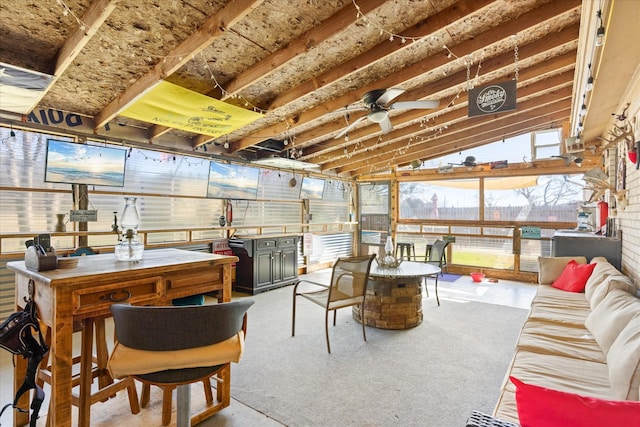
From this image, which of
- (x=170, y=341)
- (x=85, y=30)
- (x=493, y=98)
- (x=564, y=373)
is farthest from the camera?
(x=493, y=98)

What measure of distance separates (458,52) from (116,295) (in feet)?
11.7

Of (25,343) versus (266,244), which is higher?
(266,244)

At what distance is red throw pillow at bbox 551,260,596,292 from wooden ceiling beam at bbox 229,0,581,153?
2.65 metres

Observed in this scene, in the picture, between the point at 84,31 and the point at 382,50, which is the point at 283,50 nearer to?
the point at 382,50

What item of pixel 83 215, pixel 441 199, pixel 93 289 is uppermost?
pixel 441 199

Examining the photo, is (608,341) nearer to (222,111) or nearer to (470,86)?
(470,86)

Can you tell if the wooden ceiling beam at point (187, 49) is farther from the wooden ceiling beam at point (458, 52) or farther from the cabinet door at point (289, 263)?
the cabinet door at point (289, 263)

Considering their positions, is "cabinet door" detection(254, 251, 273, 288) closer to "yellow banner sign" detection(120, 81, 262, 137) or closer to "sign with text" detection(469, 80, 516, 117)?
"yellow banner sign" detection(120, 81, 262, 137)

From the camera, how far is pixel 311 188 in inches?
289

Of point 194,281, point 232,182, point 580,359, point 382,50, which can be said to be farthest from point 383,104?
point 232,182

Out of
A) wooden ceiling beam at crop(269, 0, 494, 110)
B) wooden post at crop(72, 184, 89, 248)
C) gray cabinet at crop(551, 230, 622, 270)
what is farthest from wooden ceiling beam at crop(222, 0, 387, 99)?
gray cabinet at crop(551, 230, 622, 270)

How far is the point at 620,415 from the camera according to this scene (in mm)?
1004

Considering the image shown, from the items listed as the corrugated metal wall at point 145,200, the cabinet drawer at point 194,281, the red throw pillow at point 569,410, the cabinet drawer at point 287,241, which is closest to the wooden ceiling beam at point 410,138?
the corrugated metal wall at point 145,200

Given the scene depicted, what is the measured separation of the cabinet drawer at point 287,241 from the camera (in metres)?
5.88
